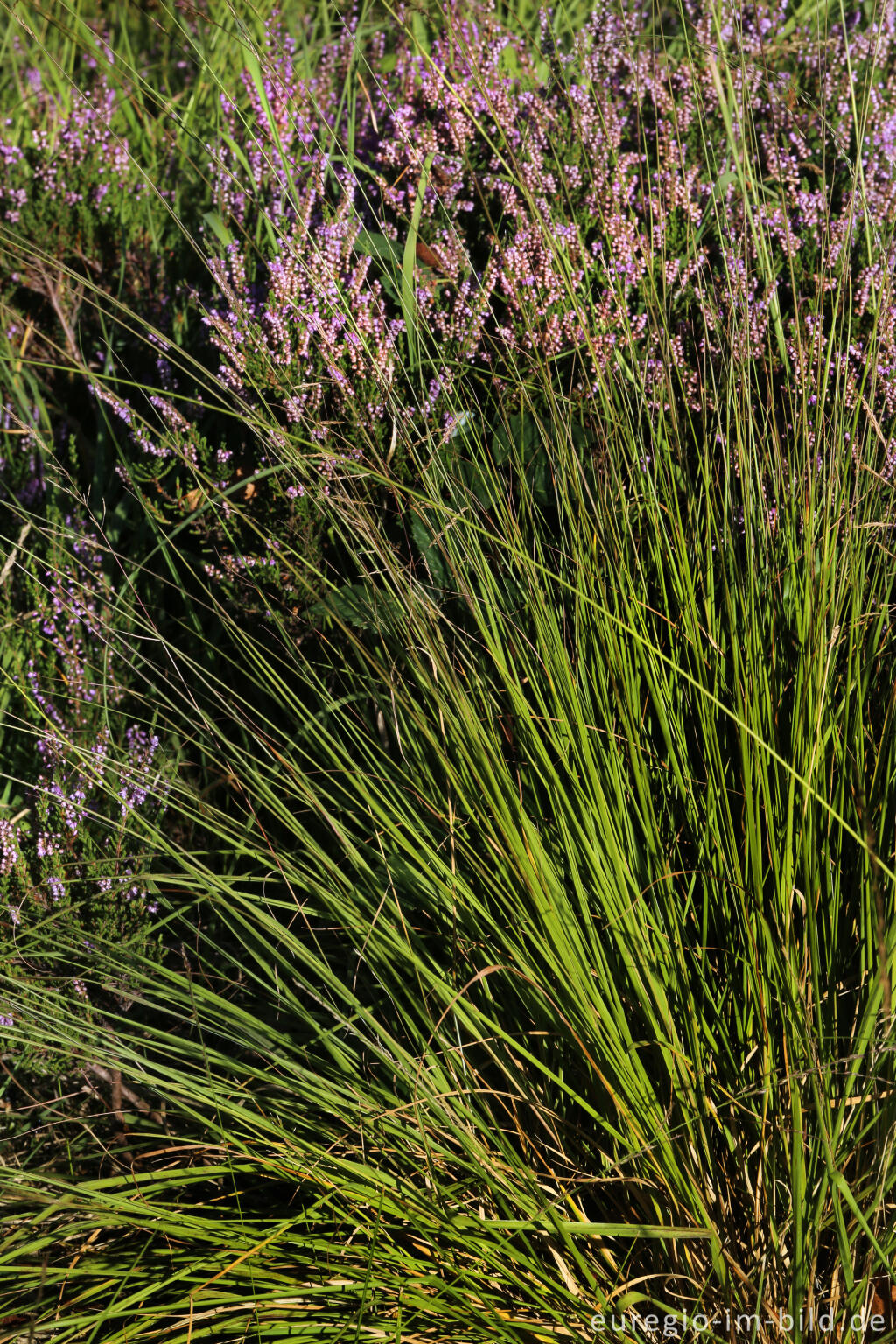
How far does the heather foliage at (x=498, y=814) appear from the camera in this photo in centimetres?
123

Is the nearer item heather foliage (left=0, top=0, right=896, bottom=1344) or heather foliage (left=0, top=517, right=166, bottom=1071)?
heather foliage (left=0, top=0, right=896, bottom=1344)

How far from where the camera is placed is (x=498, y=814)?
1250 mm

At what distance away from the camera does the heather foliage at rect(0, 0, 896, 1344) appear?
1.23 metres

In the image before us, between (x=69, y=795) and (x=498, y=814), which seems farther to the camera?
(x=69, y=795)

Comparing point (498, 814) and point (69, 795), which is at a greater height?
point (498, 814)

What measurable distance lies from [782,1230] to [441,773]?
2.46 ft

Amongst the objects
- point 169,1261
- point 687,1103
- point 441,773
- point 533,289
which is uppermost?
point 533,289

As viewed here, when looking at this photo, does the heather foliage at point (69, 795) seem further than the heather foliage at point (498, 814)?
Yes

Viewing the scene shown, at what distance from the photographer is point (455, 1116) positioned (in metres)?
1.37

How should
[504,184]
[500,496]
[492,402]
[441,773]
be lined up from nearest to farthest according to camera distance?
[500,496] → [441,773] → [492,402] → [504,184]

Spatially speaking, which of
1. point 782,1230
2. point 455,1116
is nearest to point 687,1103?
point 782,1230

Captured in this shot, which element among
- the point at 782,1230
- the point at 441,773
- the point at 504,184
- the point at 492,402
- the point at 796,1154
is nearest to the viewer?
the point at 796,1154

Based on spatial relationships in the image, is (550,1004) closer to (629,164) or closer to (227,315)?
(227,315)

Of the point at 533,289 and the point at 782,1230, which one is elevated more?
the point at 533,289
